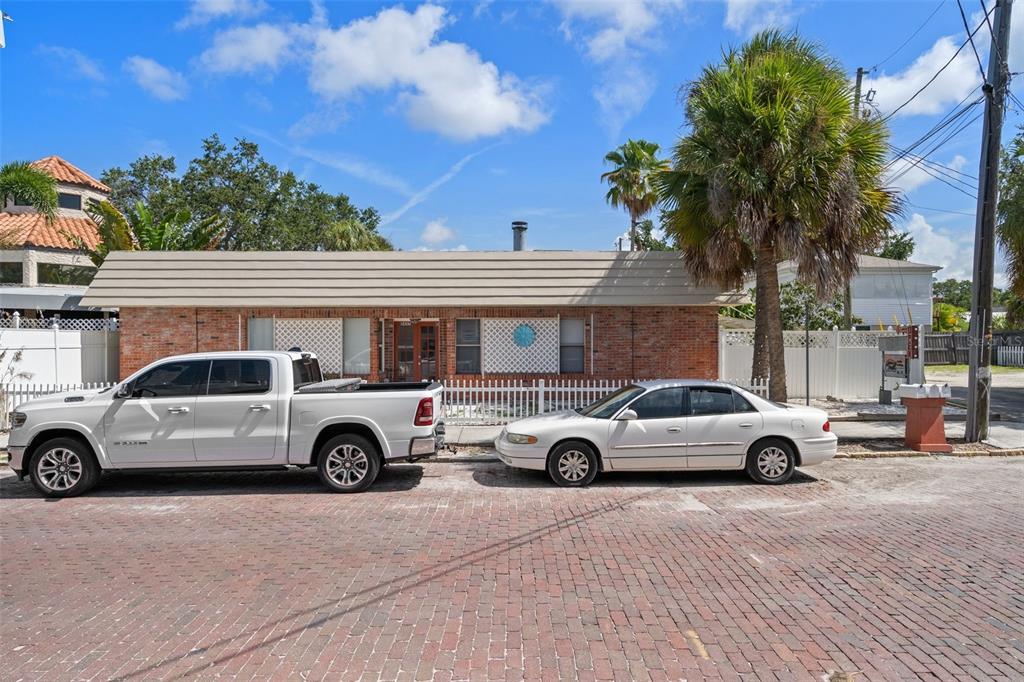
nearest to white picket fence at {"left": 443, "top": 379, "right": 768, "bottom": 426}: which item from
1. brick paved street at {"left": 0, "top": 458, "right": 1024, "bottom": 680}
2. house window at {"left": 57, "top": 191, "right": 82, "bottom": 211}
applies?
brick paved street at {"left": 0, "top": 458, "right": 1024, "bottom": 680}

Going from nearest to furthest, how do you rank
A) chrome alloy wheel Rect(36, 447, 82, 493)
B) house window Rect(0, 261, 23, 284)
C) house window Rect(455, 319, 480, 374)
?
chrome alloy wheel Rect(36, 447, 82, 493), house window Rect(455, 319, 480, 374), house window Rect(0, 261, 23, 284)

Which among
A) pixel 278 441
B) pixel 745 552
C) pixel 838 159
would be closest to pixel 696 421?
pixel 745 552

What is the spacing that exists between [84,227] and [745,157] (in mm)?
30991

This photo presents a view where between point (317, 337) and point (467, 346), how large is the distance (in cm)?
384

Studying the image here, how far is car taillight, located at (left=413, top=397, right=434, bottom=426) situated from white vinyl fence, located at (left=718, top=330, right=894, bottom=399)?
1131 centimetres

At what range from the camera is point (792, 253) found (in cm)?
1250

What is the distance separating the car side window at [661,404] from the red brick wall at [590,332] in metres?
7.60

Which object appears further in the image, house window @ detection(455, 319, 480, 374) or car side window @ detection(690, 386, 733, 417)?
house window @ detection(455, 319, 480, 374)

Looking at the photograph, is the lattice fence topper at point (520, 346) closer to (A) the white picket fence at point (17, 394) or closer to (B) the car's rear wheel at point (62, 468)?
(A) the white picket fence at point (17, 394)

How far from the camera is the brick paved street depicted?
4.08 metres

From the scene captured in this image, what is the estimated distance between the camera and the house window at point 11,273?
96.5ft

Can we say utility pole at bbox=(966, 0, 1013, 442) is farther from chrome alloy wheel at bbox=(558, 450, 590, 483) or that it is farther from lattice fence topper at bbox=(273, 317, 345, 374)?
lattice fence topper at bbox=(273, 317, 345, 374)

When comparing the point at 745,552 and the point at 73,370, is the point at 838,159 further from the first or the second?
the point at 73,370

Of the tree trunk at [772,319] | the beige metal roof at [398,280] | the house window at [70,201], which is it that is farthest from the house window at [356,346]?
the house window at [70,201]
